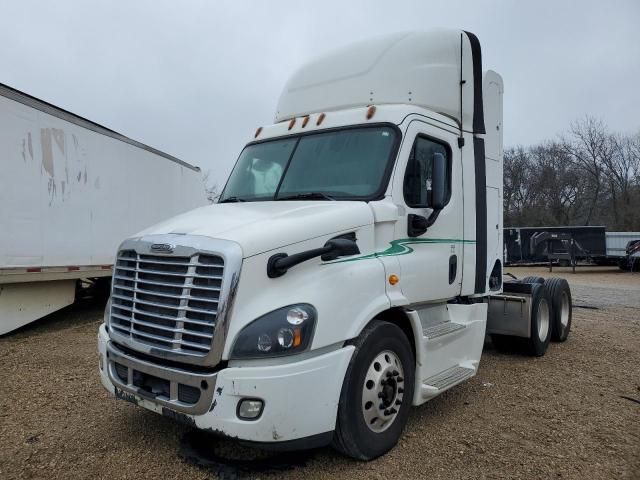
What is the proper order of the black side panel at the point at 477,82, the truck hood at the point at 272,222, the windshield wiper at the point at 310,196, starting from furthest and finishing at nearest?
the black side panel at the point at 477,82 → the windshield wiper at the point at 310,196 → the truck hood at the point at 272,222

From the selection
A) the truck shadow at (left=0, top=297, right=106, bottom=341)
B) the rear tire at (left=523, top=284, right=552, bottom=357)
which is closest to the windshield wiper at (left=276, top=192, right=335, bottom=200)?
the rear tire at (left=523, top=284, right=552, bottom=357)

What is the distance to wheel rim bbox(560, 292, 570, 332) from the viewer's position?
7.68 m

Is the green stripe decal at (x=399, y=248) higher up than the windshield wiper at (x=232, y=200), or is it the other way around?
the windshield wiper at (x=232, y=200)

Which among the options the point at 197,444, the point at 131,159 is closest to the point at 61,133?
the point at 131,159

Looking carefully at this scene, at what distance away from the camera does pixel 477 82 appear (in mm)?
5141

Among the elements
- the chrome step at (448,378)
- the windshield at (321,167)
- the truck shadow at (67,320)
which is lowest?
the truck shadow at (67,320)

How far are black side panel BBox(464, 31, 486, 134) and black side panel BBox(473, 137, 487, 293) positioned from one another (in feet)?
0.51

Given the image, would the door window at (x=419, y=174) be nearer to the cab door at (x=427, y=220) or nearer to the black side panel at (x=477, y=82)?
the cab door at (x=427, y=220)

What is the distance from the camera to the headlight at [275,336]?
2971 mm

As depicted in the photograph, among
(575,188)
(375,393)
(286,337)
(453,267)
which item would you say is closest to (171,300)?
(286,337)

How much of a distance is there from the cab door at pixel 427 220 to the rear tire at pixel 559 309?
3397 millimetres

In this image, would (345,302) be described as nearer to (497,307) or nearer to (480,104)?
(480,104)

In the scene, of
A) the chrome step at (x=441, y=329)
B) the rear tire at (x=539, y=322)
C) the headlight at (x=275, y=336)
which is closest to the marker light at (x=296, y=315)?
the headlight at (x=275, y=336)

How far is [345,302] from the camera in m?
3.26
